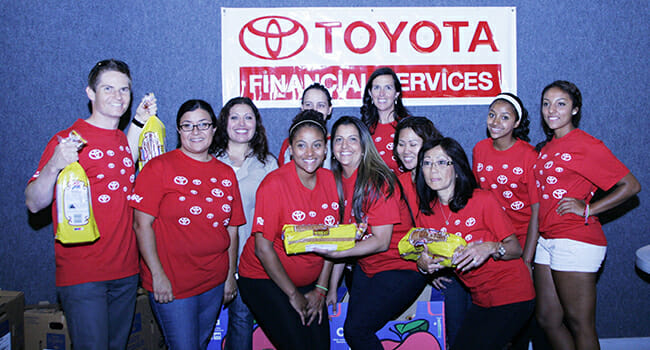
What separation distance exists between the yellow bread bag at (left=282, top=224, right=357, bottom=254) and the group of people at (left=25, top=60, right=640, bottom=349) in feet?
0.23

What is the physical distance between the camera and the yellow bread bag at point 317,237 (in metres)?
2.04

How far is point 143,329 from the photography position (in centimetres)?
288

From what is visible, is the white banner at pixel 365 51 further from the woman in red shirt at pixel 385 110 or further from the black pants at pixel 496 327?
the black pants at pixel 496 327

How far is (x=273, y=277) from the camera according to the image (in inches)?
84.5

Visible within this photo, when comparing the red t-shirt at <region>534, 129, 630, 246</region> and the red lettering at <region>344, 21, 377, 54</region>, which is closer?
the red t-shirt at <region>534, 129, 630, 246</region>

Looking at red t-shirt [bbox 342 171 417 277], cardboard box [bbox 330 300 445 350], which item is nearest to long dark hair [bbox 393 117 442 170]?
red t-shirt [bbox 342 171 417 277]

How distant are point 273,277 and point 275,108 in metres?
1.69

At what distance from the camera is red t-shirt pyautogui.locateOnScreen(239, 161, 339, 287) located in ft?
7.04

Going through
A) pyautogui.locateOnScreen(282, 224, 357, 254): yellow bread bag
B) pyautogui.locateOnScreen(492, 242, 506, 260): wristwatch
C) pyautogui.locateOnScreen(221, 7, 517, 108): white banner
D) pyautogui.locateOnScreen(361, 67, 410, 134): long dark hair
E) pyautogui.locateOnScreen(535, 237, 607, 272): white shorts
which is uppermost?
pyautogui.locateOnScreen(221, 7, 517, 108): white banner

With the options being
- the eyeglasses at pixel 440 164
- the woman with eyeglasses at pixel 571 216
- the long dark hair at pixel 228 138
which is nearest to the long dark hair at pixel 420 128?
the eyeglasses at pixel 440 164

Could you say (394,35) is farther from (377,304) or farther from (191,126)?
(377,304)

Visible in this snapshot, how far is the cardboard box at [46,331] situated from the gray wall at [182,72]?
2.18ft

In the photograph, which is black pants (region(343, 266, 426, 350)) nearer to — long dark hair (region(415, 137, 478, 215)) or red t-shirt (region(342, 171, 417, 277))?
red t-shirt (region(342, 171, 417, 277))

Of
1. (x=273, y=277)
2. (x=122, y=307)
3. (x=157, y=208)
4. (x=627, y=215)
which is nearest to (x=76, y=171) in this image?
(x=157, y=208)
